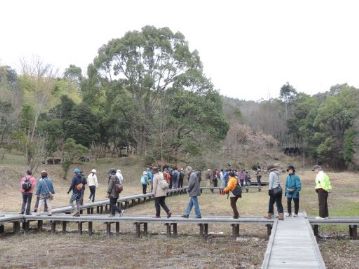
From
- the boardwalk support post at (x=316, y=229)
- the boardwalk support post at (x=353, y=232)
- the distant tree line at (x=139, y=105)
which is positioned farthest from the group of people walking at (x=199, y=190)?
the distant tree line at (x=139, y=105)

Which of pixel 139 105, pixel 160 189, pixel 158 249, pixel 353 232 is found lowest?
pixel 158 249

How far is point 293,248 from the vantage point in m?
9.32

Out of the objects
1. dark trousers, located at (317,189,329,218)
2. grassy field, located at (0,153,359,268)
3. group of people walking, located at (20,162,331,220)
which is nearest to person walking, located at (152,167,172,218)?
group of people walking, located at (20,162,331,220)

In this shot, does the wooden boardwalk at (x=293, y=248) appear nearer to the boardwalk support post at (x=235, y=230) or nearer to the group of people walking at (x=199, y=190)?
the group of people walking at (x=199, y=190)

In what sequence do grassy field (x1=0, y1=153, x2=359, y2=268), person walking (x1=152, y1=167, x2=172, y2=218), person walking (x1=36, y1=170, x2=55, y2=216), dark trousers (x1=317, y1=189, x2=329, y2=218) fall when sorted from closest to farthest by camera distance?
grassy field (x1=0, y1=153, x2=359, y2=268)
dark trousers (x1=317, y1=189, x2=329, y2=218)
person walking (x1=152, y1=167, x2=172, y2=218)
person walking (x1=36, y1=170, x2=55, y2=216)

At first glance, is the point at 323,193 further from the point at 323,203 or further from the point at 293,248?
the point at 293,248

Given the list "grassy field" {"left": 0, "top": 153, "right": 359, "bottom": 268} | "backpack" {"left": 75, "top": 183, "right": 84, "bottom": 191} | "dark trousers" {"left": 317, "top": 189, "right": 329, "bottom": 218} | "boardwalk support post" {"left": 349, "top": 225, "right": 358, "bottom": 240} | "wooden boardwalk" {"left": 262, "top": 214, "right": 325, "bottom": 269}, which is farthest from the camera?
"backpack" {"left": 75, "top": 183, "right": 84, "bottom": 191}

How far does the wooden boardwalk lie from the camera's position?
797 cm

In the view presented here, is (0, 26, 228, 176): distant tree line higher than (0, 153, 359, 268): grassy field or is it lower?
higher

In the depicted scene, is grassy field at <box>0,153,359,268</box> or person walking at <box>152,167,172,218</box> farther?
person walking at <box>152,167,172,218</box>

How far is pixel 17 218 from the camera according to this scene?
1417cm

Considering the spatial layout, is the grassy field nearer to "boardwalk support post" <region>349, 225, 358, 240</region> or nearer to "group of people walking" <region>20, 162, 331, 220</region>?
"boardwalk support post" <region>349, 225, 358, 240</region>

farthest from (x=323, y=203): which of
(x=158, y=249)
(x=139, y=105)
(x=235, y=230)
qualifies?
(x=139, y=105)

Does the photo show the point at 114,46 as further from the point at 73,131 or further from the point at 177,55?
the point at 73,131
